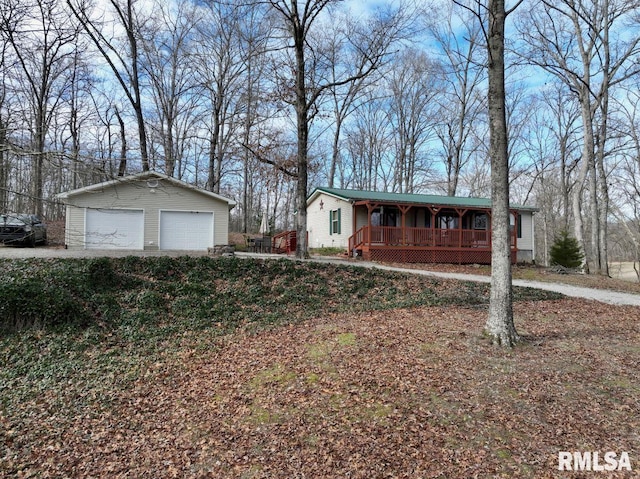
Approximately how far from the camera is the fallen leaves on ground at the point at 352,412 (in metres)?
3.04

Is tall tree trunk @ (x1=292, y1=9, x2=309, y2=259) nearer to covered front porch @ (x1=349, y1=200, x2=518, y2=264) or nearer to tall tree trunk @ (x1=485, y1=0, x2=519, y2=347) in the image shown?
covered front porch @ (x1=349, y1=200, x2=518, y2=264)

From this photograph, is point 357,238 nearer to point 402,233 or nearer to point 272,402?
point 402,233

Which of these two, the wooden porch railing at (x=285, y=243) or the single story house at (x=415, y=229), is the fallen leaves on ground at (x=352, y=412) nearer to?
the single story house at (x=415, y=229)

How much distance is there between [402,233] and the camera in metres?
16.3

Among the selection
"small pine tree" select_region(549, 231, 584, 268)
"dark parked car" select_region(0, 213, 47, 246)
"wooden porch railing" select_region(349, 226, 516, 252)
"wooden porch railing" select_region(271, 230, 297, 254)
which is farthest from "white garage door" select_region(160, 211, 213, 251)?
"small pine tree" select_region(549, 231, 584, 268)

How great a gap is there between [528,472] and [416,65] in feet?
98.9

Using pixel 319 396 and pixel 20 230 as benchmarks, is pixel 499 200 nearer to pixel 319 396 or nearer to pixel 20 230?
pixel 319 396

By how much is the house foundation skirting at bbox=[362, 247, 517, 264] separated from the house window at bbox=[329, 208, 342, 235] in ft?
9.16

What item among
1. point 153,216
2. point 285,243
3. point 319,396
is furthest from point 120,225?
point 319,396

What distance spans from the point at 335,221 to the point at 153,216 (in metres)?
8.47

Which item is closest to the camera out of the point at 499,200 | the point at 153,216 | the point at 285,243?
the point at 499,200

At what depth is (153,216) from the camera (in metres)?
15.1

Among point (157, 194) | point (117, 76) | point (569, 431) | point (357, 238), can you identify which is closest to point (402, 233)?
point (357, 238)

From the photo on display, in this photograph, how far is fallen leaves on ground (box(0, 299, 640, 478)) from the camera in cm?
304
